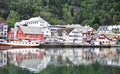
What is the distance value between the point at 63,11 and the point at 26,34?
86.7ft

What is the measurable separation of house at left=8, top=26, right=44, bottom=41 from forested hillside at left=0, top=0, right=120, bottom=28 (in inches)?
382

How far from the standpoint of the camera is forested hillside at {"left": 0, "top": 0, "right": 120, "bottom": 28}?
7331 centimetres

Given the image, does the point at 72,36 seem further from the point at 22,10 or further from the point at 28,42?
the point at 22,10

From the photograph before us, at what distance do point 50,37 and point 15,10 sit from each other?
1834 cm

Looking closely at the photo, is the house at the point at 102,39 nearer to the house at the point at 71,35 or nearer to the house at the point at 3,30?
the house at the point at 71,35

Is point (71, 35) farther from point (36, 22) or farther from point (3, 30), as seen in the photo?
point (3, 30)

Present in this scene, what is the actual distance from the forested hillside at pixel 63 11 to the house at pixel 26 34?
969 cm

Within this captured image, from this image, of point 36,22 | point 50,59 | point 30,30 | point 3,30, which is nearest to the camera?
point 50,59

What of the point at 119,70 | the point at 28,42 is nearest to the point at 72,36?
the point at 28,42

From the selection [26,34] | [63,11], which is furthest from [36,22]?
[63,11]

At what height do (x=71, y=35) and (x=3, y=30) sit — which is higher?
(x=3, y=30)

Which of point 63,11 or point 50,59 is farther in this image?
point 63,11

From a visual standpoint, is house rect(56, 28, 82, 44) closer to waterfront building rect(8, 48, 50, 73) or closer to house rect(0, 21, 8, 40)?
house rect(0, 21, 8, 40)

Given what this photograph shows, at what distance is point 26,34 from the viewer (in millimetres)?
55812
